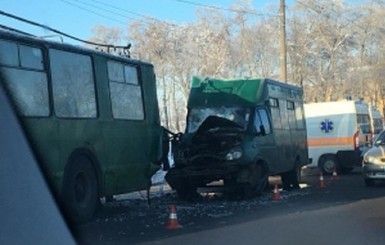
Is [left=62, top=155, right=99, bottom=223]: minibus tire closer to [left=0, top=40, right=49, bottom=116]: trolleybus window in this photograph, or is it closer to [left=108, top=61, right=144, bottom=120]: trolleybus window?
[left=0, top=40, right=49, bottom=116]: trolleybus window

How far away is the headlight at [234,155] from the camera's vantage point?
14.4 m

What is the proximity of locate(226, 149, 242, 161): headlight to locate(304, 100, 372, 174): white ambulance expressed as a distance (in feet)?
34.6

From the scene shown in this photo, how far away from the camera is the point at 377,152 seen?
1747 cm

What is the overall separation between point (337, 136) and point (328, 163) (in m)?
1.06

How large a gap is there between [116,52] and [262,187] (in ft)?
15.8

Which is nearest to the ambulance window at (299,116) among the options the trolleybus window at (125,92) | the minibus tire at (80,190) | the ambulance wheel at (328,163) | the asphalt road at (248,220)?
the asphalt road at (248,220)

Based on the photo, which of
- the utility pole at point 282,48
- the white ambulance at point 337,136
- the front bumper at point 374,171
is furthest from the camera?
the utility pole at point 282,48

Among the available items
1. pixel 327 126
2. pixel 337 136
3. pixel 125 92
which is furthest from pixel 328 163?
pixel 125 92

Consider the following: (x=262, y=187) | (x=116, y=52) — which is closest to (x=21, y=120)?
(x=116, y=52)

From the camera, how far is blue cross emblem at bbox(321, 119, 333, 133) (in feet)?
80.6

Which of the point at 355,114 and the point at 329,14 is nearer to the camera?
the point at 355,114

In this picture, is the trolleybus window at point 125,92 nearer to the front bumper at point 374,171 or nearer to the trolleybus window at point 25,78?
the trolleybus window at point 25,78

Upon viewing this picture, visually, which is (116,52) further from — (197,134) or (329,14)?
(329,14)

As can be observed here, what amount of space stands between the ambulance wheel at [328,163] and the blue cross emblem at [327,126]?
37.2 inches
